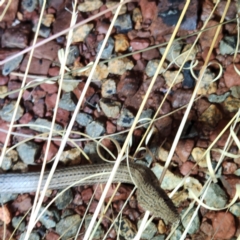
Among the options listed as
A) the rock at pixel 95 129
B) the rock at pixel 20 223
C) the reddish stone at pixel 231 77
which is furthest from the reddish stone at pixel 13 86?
the reddish stone at pixel 231 77

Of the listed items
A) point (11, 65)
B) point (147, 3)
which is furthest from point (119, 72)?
point (11, 65)

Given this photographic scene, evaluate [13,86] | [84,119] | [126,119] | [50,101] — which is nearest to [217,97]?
[126,119]

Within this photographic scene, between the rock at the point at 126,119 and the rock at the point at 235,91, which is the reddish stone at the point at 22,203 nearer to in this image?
the rock at the point at 126,119

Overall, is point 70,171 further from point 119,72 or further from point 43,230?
point 119,72

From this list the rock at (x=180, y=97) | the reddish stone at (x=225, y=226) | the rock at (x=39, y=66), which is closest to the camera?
the reddish stone at (x=225, y=226)

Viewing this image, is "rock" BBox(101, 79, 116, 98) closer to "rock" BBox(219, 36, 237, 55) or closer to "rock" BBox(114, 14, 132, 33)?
"rock" BBox(114, 14, 132, 33)

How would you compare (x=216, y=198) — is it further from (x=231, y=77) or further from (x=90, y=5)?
(x=90, y=5)

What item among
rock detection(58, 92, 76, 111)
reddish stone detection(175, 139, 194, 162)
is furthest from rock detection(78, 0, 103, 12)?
reddish stone detection(175, 139, 194, 162)
